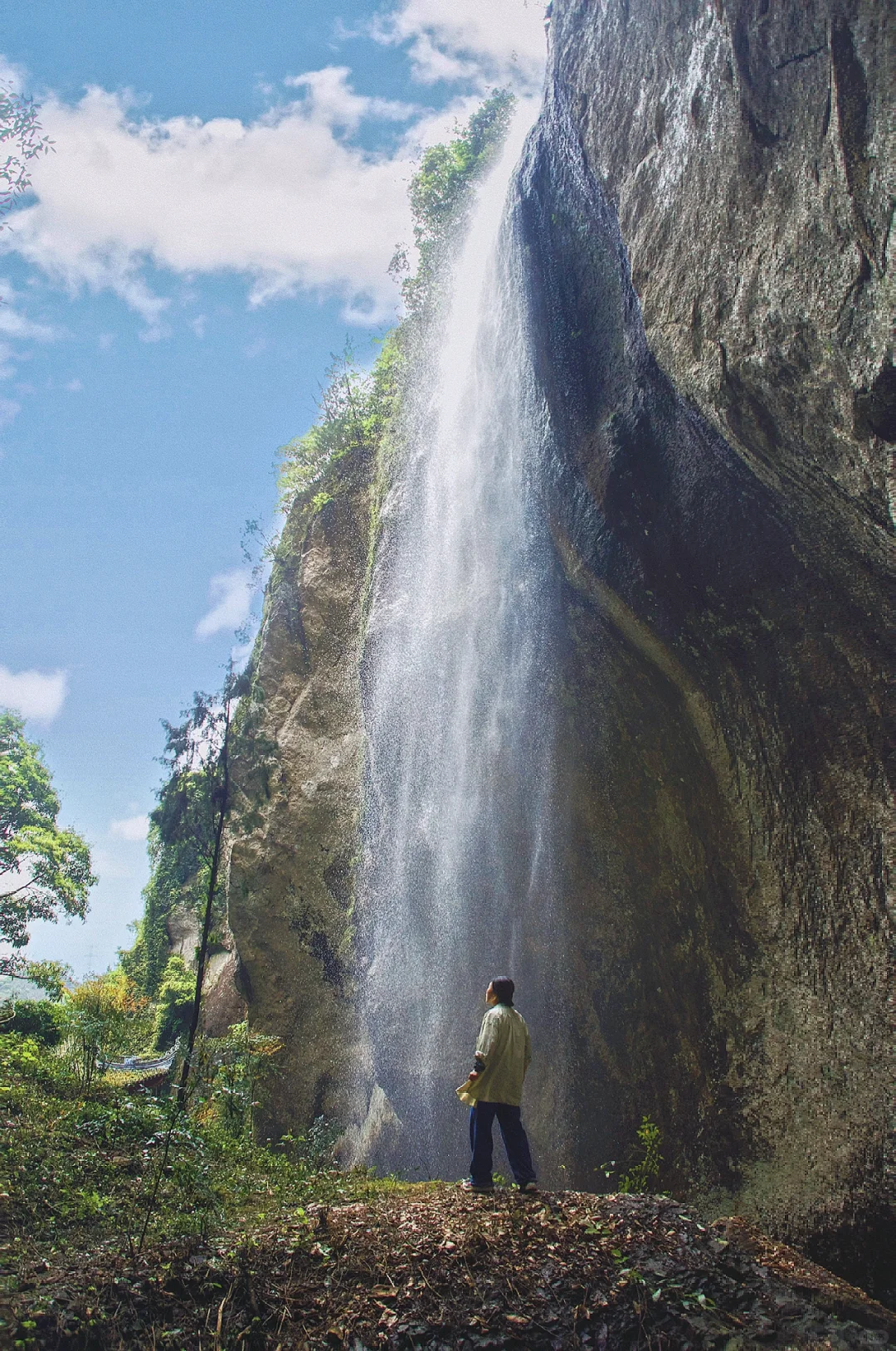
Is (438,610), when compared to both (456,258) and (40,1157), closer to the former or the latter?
(40,1157)

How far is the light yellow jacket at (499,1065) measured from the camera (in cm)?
555

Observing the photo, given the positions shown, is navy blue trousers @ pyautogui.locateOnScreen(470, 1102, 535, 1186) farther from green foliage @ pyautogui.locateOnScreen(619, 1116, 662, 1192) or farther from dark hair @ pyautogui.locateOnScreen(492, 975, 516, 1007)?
green foliage @ pyautogui.locateOnScreen(619, 1116, 662, 1192)

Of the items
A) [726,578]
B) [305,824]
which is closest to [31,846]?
[305,824]

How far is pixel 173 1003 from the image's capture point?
75.2ft

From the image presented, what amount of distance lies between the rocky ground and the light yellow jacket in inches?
29.8

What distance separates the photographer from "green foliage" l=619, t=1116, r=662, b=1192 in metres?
7.49

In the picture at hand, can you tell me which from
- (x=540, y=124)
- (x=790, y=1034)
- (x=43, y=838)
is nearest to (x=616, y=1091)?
(x=790, y=1034)

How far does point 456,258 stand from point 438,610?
9.62 metres

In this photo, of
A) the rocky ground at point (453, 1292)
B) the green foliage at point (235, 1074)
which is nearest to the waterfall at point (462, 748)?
the green foliage at point (235, 1074)

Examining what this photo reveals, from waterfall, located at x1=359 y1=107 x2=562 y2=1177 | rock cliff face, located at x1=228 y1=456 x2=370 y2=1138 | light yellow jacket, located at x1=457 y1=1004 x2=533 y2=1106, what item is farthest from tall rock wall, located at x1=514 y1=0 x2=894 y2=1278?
rock cliff face, located at x1=228 y1=456 x2=370 y2=1138

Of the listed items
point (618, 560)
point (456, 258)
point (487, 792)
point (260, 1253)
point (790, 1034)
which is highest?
point (456, 258)

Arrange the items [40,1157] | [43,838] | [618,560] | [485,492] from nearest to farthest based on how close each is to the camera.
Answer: [40,1157]
[618,560]
[485,492]
[43,838]

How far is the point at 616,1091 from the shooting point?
8.51 m

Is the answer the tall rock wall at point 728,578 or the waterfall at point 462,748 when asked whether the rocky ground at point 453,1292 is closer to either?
the tall rock wall at point 728,578
